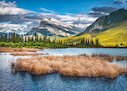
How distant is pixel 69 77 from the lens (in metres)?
28.6

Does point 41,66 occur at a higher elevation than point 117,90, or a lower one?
higher

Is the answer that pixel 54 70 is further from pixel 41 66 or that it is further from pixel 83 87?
pixel 83 87

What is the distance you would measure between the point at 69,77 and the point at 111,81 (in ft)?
26.4

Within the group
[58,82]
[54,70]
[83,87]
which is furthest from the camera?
[54,70]

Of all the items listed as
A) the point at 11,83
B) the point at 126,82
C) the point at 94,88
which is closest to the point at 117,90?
the point at 94,88

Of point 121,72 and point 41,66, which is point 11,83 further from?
point 121,72

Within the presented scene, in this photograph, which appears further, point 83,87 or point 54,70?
point 54,70

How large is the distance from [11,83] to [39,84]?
15.9 feet

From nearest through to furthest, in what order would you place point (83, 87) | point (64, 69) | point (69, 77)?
point (83, 87), point (69, 77), point (64, 69)

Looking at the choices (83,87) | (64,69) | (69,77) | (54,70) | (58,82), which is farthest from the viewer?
(54,70)

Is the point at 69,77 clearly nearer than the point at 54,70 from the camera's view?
Yes

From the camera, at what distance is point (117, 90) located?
71.7ft

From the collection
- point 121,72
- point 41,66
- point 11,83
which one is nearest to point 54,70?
point 41,66

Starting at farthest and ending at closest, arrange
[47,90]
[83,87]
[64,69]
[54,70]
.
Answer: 1. [54,70]
2. [64,69]
3. [83,87]
4. [47,90]
